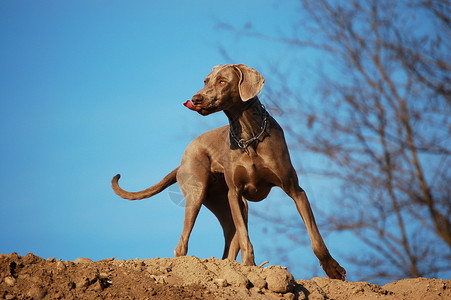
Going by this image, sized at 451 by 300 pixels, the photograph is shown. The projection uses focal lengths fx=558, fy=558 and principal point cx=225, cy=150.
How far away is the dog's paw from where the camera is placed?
23.0 feet

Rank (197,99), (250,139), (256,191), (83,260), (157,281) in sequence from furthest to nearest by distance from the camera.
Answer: (256,191) → (250,139) → (197,99) → (83,260) → (157,281)

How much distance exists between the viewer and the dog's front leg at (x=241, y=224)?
271 inches

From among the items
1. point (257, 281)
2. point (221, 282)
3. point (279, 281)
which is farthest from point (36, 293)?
point (279, 281)

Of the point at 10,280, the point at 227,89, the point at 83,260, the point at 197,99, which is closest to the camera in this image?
the point at 10,280

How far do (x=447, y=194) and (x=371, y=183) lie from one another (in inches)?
36.7

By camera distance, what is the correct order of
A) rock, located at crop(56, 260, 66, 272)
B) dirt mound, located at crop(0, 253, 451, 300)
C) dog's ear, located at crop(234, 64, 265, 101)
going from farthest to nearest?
dog's ear, located at crop(234, 64, 265, 101) < rock, located at crop(56, 260, 66, 272) < dirt mound, located at crop(0, 253, 451, 300)

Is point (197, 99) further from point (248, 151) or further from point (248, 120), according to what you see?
point (248, 151)

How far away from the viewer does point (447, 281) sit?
725cm

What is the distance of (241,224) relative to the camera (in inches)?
279

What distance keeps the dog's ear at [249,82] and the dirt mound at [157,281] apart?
202 centimetres

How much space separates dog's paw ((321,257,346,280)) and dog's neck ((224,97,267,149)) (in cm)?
183

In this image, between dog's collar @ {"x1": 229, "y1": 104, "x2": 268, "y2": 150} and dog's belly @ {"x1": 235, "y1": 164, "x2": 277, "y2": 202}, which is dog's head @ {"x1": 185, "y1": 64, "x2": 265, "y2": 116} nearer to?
dog's collar @ {"x1": 229, "y1": 104, "x2": 268, "y2": 150}

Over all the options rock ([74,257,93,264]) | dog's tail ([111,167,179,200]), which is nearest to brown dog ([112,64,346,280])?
dog's tail ([111,167,179,200])

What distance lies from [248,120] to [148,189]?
219cm
